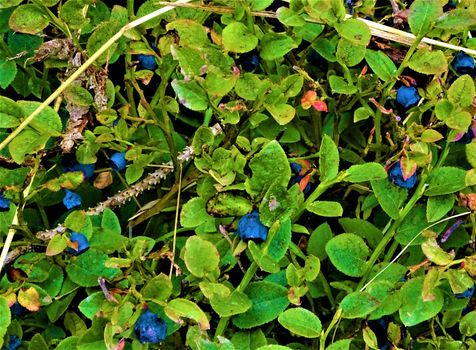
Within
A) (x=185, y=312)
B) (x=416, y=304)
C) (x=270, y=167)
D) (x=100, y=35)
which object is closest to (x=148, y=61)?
(x=100, y=35)

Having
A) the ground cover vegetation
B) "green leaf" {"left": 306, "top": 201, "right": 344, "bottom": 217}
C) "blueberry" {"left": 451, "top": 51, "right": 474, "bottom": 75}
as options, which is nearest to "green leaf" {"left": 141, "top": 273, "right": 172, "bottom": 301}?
the ground cover vegetation

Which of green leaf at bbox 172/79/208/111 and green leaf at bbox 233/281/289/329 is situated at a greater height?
green leaf at bbox 172/79/208/111

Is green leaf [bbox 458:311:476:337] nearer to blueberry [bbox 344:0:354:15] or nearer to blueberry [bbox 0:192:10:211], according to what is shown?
blueberry [bbox 344:0:354:15]

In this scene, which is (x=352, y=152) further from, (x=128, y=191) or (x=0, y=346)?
(x=0, y=346)

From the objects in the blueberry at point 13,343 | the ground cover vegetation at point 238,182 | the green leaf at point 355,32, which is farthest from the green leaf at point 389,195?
the blueberry at point 13,343

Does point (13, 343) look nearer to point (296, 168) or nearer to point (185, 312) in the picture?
point (185, 312)

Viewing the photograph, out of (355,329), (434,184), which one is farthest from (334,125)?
(355,329)
